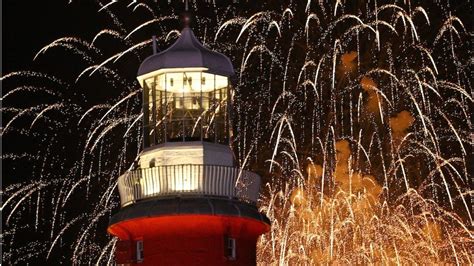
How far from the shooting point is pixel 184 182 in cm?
3284

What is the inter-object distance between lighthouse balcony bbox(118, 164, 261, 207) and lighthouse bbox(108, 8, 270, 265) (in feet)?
0.07

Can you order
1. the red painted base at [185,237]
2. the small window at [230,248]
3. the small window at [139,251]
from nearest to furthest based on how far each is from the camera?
the red painted base at [185,237] < the small window at [230,248] < the small window at [139,251]

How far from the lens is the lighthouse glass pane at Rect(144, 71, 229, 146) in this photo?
111 ft

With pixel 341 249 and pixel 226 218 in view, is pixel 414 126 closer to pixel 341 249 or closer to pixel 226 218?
pixel 341 249

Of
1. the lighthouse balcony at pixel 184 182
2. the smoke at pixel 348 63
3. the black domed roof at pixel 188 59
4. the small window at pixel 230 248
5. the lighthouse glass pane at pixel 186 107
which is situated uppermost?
the smoke at pixel 348 63

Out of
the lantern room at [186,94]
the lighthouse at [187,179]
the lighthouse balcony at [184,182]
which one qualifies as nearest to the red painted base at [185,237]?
the lighthouse at [187,179]

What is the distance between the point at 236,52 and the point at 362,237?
23.6 feet

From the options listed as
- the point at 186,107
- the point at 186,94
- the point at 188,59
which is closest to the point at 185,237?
the point at 186,107

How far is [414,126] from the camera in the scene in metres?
45.6

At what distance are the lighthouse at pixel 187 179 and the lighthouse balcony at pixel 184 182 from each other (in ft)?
0.07

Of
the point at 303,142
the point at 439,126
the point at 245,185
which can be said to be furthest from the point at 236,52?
the point at 245,185

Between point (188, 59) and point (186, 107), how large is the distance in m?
1.19

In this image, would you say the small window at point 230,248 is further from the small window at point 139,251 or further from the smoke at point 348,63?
the smoke at point 348,63

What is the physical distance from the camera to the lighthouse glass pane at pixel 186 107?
3382cm
